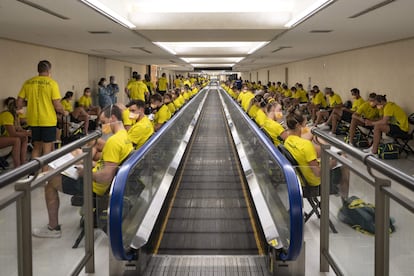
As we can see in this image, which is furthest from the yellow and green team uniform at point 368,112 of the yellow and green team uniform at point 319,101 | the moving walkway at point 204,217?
the moving walkway at point 204,217

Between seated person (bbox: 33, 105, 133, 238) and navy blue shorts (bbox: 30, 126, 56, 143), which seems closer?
seated person (bbox: 33, 105, 133, 238)

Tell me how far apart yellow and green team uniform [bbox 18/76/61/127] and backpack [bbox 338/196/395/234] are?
17.5ft

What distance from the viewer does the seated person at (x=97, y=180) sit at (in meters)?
4.11

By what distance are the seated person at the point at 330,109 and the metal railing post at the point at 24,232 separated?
13.0 metres

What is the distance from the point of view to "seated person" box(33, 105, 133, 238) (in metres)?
4.11

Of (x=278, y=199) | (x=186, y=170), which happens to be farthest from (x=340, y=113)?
(x=278, y=199)

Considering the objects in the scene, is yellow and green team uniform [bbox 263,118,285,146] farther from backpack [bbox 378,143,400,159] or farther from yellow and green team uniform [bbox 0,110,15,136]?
yellow and green team uniform [bbox 0,110,15,136]

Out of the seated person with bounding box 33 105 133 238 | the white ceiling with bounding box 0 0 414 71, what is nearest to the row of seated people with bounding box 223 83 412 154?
the white ceiling with bounding box 0 0 414 71

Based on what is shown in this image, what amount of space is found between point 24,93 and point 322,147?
5.44 m

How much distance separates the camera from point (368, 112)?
1240cm

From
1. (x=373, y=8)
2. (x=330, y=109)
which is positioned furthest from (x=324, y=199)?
(x=330, y=109)

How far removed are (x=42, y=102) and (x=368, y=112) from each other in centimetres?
857

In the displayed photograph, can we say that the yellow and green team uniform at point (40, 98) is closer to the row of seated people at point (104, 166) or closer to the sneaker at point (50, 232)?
the row of seated people at point (104, 166)

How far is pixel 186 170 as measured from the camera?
30.5ft
